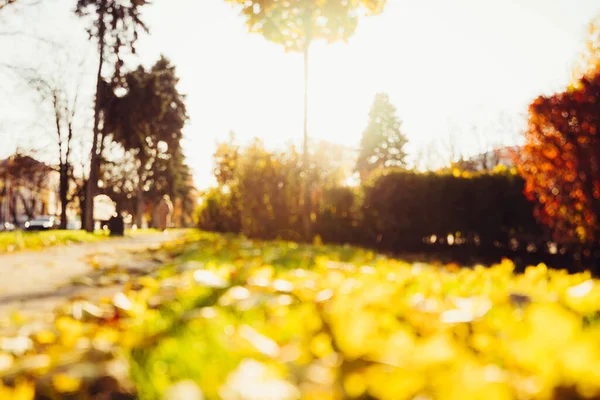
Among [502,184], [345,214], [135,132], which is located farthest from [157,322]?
[135,132]

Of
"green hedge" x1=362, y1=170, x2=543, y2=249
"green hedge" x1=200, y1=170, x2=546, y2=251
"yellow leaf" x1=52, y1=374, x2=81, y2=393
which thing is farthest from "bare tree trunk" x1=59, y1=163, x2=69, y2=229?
"yellow leaf" x1=52, y1=374, x2=81, y2=393

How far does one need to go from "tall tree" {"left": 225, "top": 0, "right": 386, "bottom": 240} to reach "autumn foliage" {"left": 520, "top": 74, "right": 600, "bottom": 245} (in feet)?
22.4

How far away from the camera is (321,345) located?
1366 millimetres

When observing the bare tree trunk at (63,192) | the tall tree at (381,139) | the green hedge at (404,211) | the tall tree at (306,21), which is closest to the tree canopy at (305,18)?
the tall tree at (306,21)

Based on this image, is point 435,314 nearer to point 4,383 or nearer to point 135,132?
point 4,383

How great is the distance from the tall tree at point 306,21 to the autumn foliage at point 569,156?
6824 millimetres

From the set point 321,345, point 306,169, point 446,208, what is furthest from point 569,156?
point 306,169

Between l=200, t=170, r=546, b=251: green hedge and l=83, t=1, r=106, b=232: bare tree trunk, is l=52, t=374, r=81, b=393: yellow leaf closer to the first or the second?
l=200, t=170, r=546, b=251: green hedge

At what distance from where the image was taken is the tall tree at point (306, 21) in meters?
12.9

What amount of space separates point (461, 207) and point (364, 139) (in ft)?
136

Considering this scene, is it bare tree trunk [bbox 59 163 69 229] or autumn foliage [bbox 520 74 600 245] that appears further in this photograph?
bare tree trunk [bbox 59 163 69 229]

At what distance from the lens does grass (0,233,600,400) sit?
0.95 m

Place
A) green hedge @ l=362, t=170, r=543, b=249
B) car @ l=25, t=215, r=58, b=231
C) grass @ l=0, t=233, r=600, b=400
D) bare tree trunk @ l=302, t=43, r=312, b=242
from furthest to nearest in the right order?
1. car @ l=25, t=215, r=58, b=231
2. bare tree trunk @ l=302, t=43, r=312, b=242
3. green hedge @ l=362, t=170, r=543, b=249
4. grass @ l=0, t=233, r=600, b=400

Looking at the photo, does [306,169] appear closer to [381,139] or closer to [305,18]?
[305,18]
